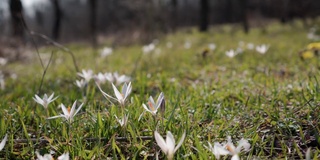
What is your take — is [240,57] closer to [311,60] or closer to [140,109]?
[311,60]

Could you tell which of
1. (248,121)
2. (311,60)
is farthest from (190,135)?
(311,60)

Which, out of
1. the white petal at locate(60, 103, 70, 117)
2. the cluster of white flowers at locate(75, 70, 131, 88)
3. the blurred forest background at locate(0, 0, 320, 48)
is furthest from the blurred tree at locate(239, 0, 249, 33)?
the white petal at locate(60, 103, 70, 117)

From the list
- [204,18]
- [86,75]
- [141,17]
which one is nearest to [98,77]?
[86,75]

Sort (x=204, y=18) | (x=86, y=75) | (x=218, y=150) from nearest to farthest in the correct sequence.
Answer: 1. (x=218, y=150)
2. (x=86, y=75)
3. (x=204, y=18)

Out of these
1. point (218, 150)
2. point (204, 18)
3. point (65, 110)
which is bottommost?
point (218, 150)

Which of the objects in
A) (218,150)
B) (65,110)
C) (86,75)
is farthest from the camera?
(86,75)

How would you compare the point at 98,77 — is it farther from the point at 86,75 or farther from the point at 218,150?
the point at 218,150

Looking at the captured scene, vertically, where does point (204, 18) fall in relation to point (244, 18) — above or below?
above

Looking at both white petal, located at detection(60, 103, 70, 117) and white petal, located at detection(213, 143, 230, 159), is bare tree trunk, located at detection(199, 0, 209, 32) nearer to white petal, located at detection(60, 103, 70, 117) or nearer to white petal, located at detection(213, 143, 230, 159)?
white petal, located at detection(60, 103, 70, 117)

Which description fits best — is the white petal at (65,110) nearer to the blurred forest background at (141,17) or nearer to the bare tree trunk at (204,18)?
the blurred forest background at (141,17)
